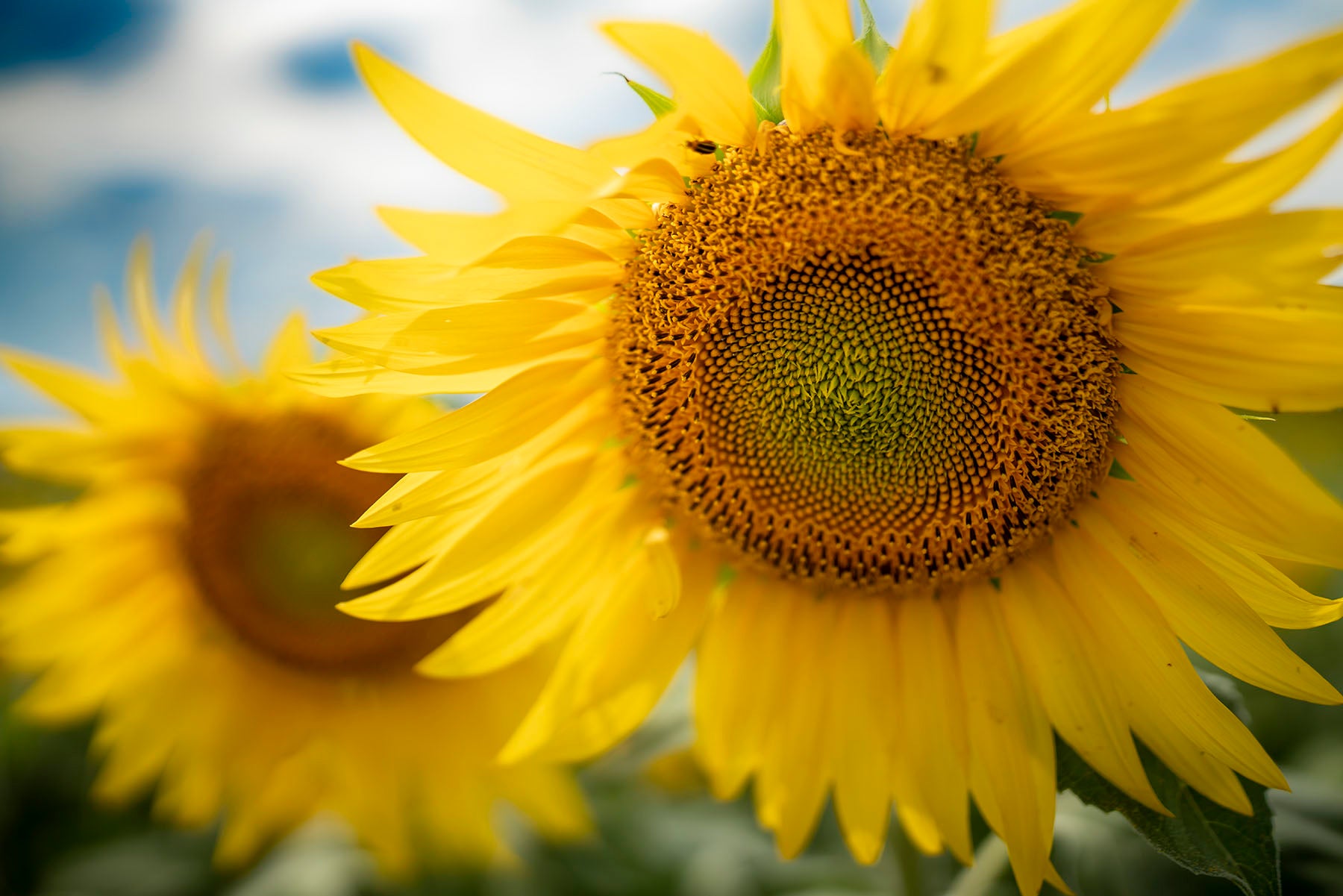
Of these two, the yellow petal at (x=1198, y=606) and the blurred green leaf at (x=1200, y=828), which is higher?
→ the yellow petal at (x=1198, y=606)

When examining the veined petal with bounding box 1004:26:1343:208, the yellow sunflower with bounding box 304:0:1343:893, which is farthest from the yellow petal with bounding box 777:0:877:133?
the veined petal with bounding box 1004:26:1343:208

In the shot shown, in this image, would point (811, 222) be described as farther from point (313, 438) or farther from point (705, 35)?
point (313, 438)

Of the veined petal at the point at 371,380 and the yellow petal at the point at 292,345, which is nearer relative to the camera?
the veined petal at the point at 371,380

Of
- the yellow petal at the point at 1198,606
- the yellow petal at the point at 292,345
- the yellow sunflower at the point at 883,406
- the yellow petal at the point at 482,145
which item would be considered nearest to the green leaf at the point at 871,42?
the yellow sunflower at the point at 883,406

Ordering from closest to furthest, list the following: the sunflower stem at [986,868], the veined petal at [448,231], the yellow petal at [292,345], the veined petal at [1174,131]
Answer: the veined petal at [1174,131], the veined petal at [448,231], the sunflower stem at [986,868], the yellow petal at [292,345]

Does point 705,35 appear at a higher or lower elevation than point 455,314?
higher

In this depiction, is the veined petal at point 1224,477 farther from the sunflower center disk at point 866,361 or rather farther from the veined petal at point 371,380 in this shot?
the veined petal at point 371,380

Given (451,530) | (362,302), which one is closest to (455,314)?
(362,302)
